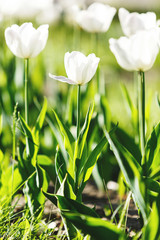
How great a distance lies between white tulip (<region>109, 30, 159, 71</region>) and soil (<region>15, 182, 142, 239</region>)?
560 millimetres

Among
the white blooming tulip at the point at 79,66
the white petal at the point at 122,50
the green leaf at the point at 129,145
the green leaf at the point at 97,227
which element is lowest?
the green leaf at the point at 97,227

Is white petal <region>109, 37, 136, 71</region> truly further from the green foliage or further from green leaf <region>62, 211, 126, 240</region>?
green leaf <region>62, 211, 126, 240</region>

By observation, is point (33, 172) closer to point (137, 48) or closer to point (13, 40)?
point (13, 40)

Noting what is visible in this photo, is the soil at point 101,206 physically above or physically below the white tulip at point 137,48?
below

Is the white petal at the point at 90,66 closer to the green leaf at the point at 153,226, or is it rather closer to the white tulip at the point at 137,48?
the white tulip at the point at 137,48

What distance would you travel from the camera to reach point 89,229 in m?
0.94

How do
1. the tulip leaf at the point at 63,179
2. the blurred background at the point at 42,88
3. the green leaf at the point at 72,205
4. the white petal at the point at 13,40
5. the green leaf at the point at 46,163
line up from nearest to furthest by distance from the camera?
the green leaf at the point at 72,205 < the tulip leaf at the point at 63,179 < the white petal at the point at 13,40 < the green leaf at the point at 46,163 < the blurred background at the point at 42,88

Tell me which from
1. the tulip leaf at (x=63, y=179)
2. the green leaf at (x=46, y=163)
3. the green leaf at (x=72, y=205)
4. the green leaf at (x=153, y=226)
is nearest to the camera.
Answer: the green leaf at (x=153, y=226)

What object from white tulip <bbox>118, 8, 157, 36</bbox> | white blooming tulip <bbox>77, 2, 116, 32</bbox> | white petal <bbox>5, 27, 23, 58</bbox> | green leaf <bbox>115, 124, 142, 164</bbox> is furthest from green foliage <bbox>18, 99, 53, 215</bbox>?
white blooming tulip <bbox>77, 2, 116, 32</bbox>

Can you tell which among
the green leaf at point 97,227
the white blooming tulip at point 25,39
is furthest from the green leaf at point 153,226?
the white blooming tulip at point 25,39

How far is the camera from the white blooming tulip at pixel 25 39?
1226 mm

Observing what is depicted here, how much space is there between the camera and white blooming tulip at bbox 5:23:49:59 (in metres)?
1.23

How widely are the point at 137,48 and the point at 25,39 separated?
422 millimetres

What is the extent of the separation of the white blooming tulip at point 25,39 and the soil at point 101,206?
0.60 metres
